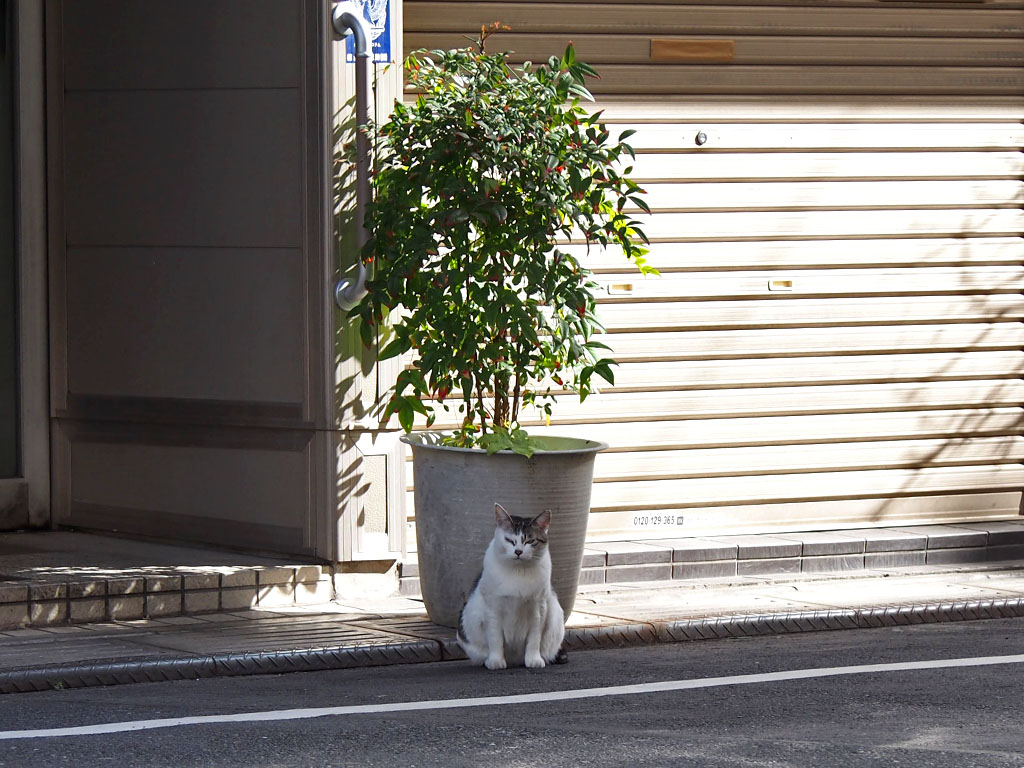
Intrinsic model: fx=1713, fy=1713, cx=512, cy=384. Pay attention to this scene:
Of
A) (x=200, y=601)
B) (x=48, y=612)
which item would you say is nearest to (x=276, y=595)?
(x=200, y=601)

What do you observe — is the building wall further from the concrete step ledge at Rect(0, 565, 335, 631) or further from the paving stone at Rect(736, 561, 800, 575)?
the paving stone at Rect(736, 561, 800, 575)

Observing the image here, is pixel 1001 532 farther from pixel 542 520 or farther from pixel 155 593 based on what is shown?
pixel 155 593

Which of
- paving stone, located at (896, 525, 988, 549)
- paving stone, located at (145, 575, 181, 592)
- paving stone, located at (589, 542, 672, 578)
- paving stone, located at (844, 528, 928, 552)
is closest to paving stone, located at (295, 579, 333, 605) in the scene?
paving stone, located at (145, 575, 181, 592)

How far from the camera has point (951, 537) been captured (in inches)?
400

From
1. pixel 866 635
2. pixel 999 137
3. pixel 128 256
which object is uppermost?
pixel 999 137

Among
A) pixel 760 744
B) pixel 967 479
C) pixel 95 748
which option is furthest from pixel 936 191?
pixel 95 748

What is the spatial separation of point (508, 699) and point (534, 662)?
693mm

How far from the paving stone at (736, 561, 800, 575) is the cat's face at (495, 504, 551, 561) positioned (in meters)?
2.46

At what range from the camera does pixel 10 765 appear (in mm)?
5449

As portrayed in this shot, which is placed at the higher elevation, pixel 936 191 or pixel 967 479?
pixel 936 191

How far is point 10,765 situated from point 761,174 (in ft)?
19.5

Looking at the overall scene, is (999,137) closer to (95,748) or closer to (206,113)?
(206,113)

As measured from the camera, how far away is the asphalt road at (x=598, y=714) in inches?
222

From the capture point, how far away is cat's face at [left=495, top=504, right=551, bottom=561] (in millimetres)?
7336
